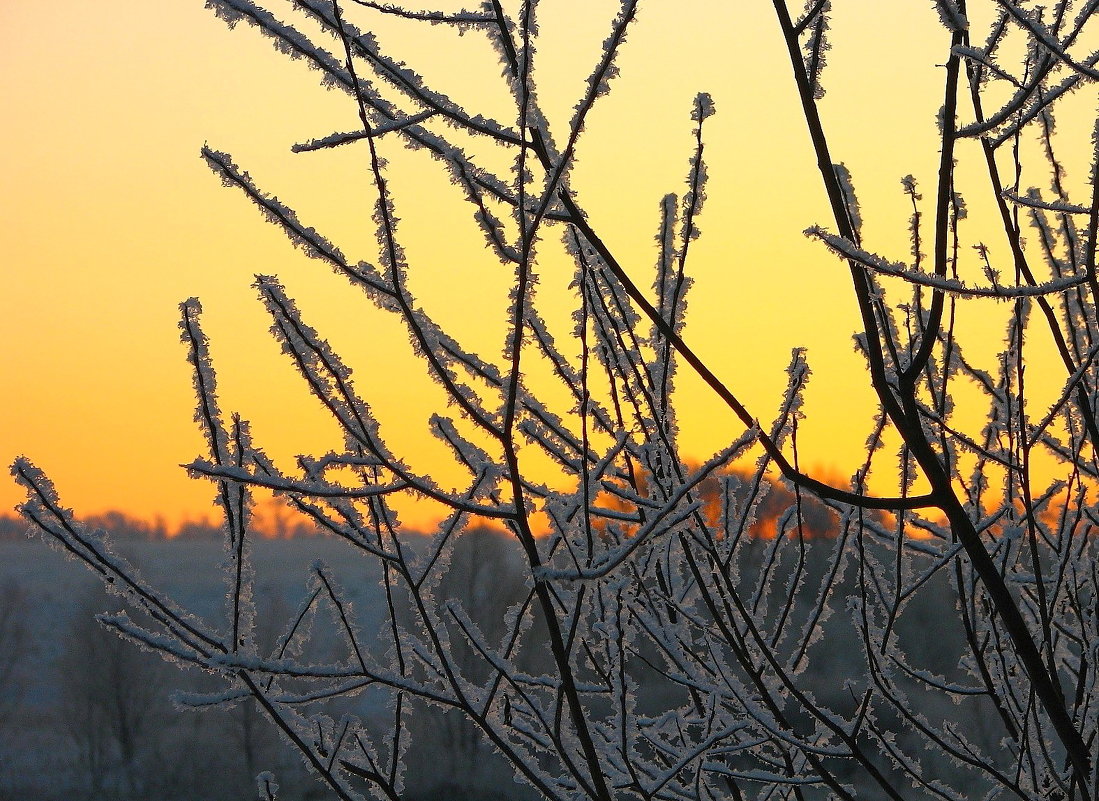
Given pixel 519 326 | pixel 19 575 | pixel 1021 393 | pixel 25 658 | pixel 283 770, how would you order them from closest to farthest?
pixel 519 326 → pixel 1021 393 → pixel 283 770 → pixel 25 658 → pixel 19 575

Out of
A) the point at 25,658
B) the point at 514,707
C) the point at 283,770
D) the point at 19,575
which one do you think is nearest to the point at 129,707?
the point at 283,770

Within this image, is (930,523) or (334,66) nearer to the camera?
(334,66)

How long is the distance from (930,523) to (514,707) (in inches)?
35.5

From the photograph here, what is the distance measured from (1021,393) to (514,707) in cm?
102

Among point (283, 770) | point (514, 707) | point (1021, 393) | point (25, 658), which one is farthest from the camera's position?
point (25, 658)

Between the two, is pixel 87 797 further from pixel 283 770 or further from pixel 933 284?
pixel 933 284

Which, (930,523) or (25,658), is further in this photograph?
(25,658)

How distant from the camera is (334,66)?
1.30 meters

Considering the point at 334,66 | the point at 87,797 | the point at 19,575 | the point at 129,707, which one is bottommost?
the point at 87,797

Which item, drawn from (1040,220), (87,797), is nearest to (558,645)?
(1040,220)

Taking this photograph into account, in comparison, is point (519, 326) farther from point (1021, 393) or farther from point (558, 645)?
point (1021, 393)

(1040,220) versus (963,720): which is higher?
(1040,220)

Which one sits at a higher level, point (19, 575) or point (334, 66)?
point (19, 575)

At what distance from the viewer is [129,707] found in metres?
29.6
